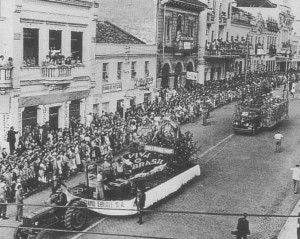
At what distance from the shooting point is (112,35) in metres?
42.7

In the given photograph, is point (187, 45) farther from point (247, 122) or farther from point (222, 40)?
point (247, 122)

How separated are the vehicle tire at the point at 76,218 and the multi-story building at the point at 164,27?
28.8 meters

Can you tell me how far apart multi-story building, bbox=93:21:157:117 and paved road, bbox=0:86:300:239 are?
21.5 feet

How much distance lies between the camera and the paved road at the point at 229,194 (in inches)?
779

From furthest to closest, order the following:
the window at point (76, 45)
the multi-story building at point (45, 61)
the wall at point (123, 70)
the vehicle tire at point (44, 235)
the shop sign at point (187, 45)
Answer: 1. the shop sign at point (187, 45)
2. the wall at point (123, 70)
3. the window at point (76, 45)
4. the multi-story building at point (45, 61)
5. the vehicle tire at point (44, 235)

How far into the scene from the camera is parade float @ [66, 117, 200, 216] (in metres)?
20.3

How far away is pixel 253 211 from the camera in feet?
71.6

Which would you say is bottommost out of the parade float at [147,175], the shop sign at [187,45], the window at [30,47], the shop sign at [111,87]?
the parade float at [147,175]

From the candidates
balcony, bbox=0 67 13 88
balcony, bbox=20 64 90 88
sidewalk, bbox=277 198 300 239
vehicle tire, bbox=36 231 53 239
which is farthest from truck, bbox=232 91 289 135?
vehicle tire, bbox=36 231 53 239

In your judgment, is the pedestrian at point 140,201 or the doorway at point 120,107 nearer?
the pedestrian at point 140,201

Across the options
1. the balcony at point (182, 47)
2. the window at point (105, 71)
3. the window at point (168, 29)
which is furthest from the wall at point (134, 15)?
the window at point (105, 71)

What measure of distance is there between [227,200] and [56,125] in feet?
44.2


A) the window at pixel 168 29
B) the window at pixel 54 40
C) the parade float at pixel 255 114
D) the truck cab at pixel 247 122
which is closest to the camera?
the window at pixel 54 40

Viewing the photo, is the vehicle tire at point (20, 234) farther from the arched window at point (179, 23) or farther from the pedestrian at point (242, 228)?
the arched window at point (179, 23)
